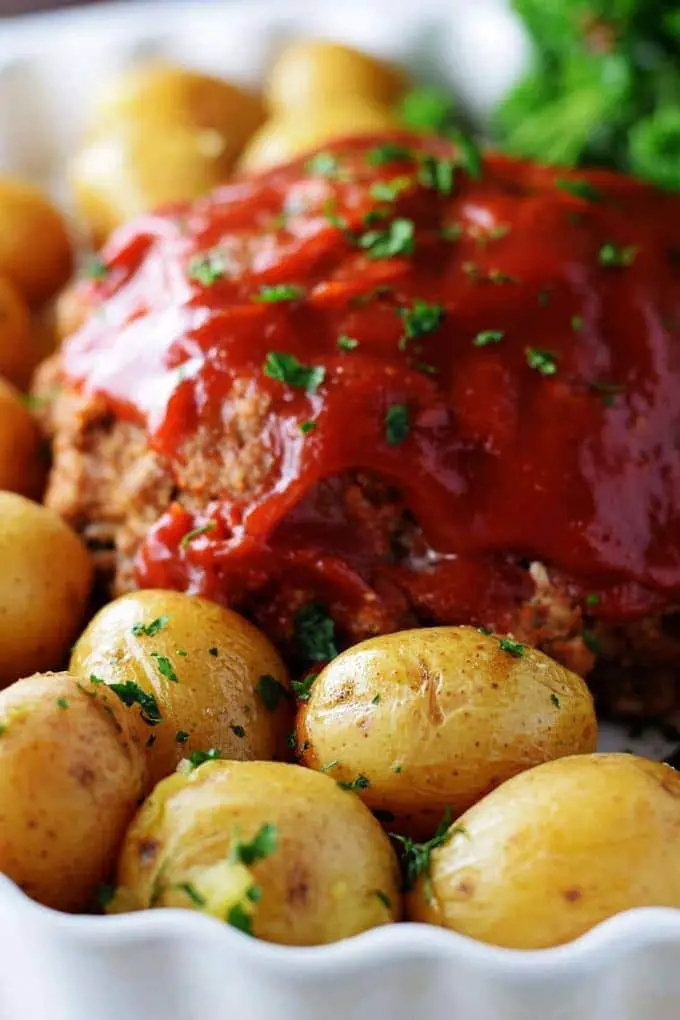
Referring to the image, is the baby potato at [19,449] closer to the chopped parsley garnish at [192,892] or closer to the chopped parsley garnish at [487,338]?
the chopped parsley garnish at [487,338]

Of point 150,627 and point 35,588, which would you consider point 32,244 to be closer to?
point 35,588

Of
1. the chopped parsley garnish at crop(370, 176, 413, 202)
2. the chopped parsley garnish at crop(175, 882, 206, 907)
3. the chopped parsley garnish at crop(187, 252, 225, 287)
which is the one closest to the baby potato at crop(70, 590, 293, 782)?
the chopped parsley garnish at crop(175, 882, 206, 907)

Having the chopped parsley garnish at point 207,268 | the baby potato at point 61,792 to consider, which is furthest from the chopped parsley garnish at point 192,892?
the chopped parsley garnish at point 207,268

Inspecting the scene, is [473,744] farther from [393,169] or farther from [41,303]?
[41,303]

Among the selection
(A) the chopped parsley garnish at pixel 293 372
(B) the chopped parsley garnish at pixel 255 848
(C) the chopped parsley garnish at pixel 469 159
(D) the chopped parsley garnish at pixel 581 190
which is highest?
(C) the chopped parsley garnish at pixel 469 159

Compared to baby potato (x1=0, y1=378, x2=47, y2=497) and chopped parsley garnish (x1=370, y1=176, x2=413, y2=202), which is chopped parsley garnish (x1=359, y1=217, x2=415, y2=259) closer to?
chopped parsley garnish (x1=370, y1=176, x2=413, y2=202)

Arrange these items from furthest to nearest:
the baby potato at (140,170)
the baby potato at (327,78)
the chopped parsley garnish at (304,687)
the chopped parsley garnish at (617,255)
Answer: the baby potato at (327,78), the baby potato at (140,170), the chopped parsley garnish at (617,255), the chopped parsley garnish at (304,687)

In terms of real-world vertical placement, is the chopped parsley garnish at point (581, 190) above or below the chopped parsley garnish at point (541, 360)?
above
